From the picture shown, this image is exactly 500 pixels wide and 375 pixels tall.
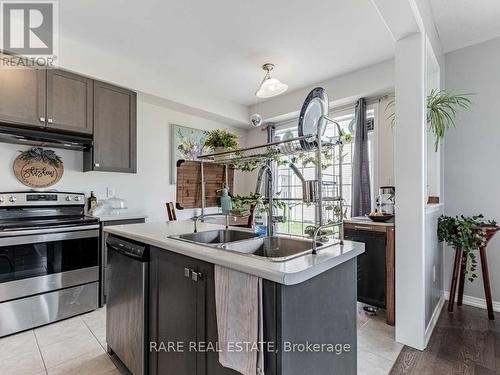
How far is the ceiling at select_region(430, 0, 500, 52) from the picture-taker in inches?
89.2

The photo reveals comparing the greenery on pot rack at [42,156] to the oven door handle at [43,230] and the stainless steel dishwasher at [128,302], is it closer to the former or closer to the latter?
the oven door handle at [43,230]

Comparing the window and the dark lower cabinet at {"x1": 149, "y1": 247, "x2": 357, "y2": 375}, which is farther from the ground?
the window

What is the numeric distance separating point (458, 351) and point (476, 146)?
200 cm

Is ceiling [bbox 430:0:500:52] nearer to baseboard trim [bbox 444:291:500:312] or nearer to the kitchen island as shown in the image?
the kitchen island

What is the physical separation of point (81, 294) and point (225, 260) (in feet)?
7.51

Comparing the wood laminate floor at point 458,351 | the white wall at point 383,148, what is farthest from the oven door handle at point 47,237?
the white wall at point 383,148

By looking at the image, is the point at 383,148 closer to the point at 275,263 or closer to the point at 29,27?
the point at 275,263

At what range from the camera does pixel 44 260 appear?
7.89ft

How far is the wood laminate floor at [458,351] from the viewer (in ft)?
5.71

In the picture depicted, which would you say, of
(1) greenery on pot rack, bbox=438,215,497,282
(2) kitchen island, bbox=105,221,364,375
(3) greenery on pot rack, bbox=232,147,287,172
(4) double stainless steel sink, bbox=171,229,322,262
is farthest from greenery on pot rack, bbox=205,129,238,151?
(1) greenery on pot rack, bbox=438,215,497,282

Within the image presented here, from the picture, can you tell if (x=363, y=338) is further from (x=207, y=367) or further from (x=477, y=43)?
(x=477, y=43)

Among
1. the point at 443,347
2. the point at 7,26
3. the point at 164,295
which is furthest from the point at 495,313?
the point at 7,26

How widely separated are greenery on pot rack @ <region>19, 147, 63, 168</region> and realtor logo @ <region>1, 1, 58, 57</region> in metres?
0.91

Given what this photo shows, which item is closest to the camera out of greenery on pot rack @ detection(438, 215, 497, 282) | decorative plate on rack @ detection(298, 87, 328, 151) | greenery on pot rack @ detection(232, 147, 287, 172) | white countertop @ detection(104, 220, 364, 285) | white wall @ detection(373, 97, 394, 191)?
white countertop @ detection(104, 220, 364, 285)
